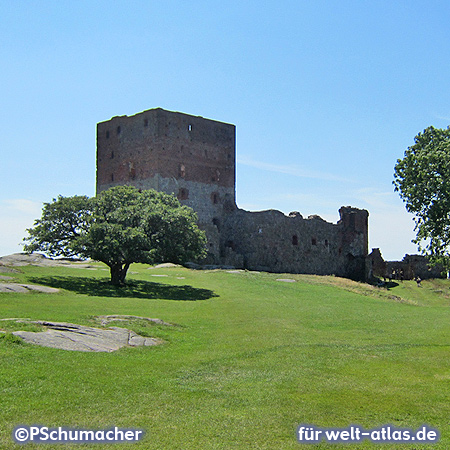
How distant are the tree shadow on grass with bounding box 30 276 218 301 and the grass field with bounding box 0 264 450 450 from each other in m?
5.51

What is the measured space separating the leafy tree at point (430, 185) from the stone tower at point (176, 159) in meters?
27.7

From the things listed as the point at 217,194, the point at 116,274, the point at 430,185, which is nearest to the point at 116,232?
the point at 116,274

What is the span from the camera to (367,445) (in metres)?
7.66

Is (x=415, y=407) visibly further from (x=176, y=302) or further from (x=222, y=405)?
(x=176, y=302)

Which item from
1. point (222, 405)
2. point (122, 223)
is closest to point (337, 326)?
point (222, 405)

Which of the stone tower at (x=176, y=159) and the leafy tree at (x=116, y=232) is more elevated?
the stone tower at (x=176, y=159)

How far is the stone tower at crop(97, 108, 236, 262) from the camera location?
55.7m

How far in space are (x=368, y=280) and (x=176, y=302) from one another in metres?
38.8

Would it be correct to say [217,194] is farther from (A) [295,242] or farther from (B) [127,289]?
(B) [127,289]

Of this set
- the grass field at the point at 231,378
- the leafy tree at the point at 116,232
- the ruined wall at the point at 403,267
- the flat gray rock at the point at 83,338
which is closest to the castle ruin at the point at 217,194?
the ruined wall at the point at 403,267

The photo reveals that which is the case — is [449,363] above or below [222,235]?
below

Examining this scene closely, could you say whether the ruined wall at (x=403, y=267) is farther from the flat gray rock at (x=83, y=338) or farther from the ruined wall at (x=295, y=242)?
the flat gray rock at (x=83, y=338)

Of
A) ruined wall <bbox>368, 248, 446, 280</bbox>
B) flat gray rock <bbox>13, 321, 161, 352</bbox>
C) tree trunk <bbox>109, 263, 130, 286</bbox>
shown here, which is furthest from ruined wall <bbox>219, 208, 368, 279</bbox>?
flat gray rock <bbox>13, 321, 161, 352</bbox>

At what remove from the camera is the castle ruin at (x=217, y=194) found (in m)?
53.8
